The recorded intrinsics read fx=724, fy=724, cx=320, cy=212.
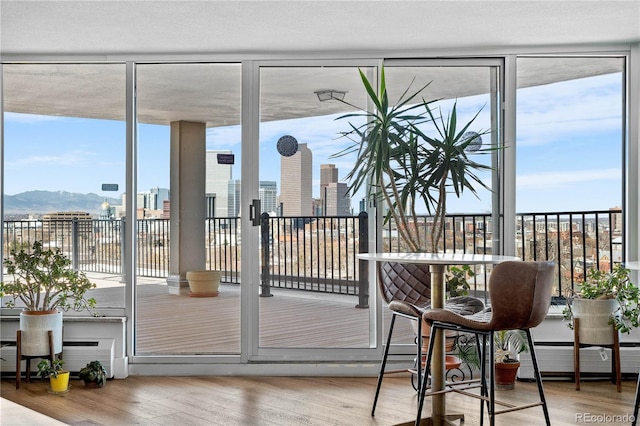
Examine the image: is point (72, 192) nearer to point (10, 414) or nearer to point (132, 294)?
point (132, 294)

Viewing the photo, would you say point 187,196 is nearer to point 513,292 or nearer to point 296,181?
point 296,181

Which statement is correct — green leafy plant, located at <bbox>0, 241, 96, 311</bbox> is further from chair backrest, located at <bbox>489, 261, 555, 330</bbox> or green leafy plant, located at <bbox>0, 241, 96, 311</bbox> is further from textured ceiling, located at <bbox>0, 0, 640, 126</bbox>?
chair backrest, located at <bbox>489, 261, 555, 330</bbox>

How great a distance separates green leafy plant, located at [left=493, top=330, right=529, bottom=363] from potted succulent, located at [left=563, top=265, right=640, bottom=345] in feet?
1.33

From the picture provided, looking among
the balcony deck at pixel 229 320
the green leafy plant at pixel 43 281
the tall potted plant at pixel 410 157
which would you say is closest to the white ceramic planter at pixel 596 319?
the tall potted plant at pixel 410 157

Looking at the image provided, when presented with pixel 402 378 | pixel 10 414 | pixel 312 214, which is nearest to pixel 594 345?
pixel 402 378

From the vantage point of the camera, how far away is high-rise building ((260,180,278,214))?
217 inches

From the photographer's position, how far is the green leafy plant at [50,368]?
4.92 metres

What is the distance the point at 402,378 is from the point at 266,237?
145 centimetres

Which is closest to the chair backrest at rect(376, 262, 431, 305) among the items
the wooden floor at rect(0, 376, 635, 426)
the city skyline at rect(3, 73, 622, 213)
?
the wooden floor at rect(0, 376, 635, 426)

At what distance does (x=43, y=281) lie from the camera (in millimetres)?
5121

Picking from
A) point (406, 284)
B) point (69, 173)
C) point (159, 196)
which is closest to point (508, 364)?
point (406, 284)

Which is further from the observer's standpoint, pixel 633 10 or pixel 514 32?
pixel 514 32

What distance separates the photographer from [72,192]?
560cm

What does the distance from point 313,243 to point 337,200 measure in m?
0.38
